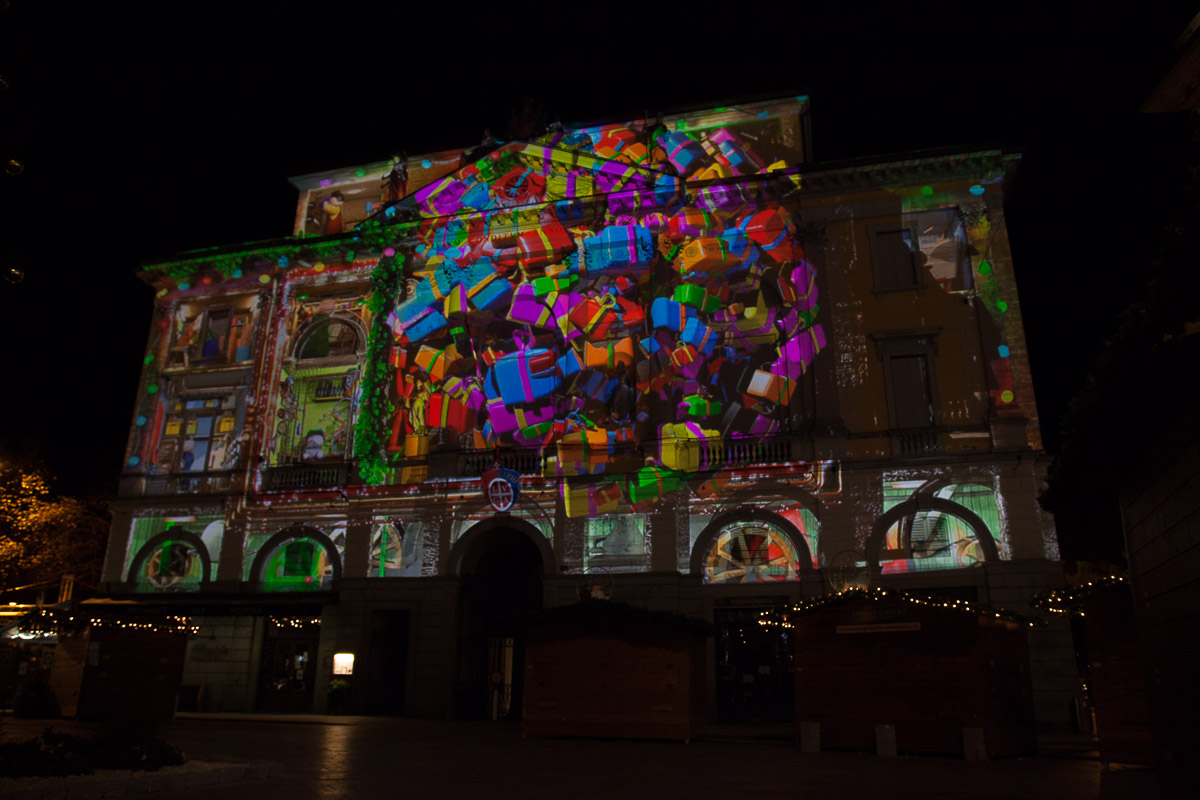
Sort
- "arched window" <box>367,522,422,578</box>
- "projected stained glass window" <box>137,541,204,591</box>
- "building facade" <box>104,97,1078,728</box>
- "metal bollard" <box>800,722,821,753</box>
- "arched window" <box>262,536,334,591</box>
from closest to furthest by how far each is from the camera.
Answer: "metal bollard" <box>800,722,821,753</box>
"building facade" <box>104,97,1078,728</box>
"arched window" <box>367,522,422,578</box>
"arched window" <box>262,536,334,591</box>
"projected stained glass window" <box>137,541,204,591</box>

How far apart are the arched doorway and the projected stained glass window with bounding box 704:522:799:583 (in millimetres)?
4832

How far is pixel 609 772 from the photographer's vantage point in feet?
38.3

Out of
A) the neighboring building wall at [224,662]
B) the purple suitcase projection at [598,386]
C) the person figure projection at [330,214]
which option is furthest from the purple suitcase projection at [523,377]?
the neighboring building wall at [224,662]

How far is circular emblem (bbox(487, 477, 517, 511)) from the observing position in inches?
1016

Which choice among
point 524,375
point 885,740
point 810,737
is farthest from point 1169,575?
point 524,375

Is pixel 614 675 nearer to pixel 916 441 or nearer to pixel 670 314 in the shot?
pixel 916 441

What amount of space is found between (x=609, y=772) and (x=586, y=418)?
613 inches

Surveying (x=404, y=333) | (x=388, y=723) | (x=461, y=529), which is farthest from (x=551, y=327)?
(x=388, y=723)

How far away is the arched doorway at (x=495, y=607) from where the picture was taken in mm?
25531

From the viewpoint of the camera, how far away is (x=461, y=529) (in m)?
26.2

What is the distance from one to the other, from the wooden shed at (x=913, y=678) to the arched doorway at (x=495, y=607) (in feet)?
36.9

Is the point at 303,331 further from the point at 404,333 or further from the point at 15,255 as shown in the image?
the point at 15,255

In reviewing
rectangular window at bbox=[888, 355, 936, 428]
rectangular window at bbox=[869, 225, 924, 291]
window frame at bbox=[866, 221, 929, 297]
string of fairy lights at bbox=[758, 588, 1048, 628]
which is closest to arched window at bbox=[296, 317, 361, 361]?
window frame at bbox=[866, 221, 929, 297]

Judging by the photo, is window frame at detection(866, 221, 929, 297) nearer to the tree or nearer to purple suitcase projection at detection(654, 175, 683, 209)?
purple suitcase projection at detection(654, 175, 683, 209)
